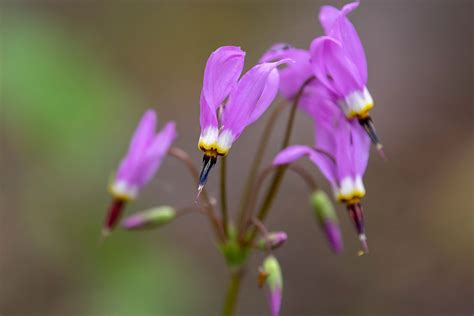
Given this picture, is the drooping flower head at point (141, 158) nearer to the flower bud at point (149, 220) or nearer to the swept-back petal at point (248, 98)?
the flower bud at point (149, 220)

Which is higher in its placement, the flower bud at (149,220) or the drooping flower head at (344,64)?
the drooping flower head at (344,64)

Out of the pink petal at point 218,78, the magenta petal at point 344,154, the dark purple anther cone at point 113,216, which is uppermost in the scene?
the pink petal at point 218,78

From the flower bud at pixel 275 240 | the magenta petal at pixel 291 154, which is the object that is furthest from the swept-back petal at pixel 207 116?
the flower bud at pixel 275 240

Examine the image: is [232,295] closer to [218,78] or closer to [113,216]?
[113,216]

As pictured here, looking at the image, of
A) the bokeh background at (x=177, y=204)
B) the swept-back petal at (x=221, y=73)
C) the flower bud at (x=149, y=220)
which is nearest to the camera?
the swept-back petal at (x=221, y=73)

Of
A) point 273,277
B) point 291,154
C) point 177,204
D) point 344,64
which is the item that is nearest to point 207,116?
point 291,154

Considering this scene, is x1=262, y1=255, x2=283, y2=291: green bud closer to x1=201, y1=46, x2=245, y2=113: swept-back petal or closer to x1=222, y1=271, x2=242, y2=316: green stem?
x1=222, y1=271, x2=242, y2=316: green stem
